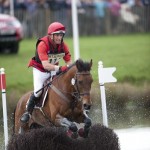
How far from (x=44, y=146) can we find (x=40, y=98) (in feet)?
4.10

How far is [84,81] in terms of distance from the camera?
11.4 metres

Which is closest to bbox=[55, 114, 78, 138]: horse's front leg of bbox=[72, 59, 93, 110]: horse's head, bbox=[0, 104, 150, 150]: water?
bbox=[72, 59, 93, 110]: horse's head

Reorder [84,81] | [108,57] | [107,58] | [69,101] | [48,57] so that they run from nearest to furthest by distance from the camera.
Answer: [84,81], [69,101], [48,57], [107,58], [108,57]

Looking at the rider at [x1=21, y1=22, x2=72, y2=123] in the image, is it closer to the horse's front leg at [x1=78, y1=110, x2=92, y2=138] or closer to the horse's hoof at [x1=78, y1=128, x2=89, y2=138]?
the horse's front leg at [x1=78, y1=110, x2=92, y2=138]

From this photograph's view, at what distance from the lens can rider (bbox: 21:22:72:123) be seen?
12.2 m

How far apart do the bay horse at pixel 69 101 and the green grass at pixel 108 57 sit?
789cm

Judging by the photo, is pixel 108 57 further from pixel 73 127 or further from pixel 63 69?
pixel 73 127

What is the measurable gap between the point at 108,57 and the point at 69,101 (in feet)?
48.4

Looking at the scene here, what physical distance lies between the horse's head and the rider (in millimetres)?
618

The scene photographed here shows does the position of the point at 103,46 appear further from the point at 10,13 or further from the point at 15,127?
the point at 15,127

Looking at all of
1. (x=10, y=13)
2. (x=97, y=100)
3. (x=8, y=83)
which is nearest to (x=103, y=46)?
(x=10, y=13)

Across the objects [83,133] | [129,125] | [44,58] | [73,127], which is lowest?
[129,125]

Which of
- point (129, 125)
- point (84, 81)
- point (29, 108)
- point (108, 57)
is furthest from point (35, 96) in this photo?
point (108, 57)

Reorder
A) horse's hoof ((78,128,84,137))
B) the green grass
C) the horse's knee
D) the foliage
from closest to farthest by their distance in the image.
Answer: the horse's knee, horse's hoof ((78,128,84,137)), the foliage, the green grass
